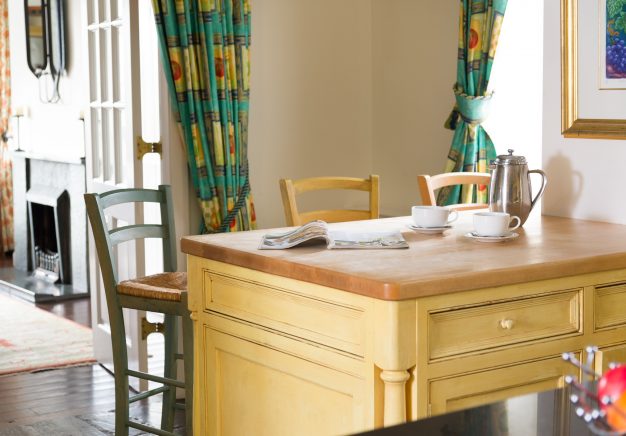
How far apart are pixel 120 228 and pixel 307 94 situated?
157 cm

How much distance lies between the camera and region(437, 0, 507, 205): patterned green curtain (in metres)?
3.94

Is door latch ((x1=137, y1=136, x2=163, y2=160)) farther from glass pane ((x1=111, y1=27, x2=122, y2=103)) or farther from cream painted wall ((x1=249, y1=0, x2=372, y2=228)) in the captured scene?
cream painted wall ((x1=249, y1=0, x2=372, y2=228))

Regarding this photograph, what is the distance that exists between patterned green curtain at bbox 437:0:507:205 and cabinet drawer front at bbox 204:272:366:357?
1.89 meters

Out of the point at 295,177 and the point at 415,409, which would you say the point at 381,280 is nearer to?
the point at 415,409

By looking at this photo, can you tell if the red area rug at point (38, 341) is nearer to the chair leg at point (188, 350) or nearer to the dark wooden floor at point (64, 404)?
the dark wooden floor at point (64, 404)

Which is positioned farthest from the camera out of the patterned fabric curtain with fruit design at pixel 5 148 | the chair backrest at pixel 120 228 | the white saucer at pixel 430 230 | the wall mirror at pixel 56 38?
the patterned fabric curtain with fruit design at pixel 5 148

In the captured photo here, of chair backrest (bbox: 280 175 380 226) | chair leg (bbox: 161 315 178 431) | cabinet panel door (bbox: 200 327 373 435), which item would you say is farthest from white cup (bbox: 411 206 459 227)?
chair leg (bbox: 161 315 178 431)

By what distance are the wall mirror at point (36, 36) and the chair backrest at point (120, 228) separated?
152 inches

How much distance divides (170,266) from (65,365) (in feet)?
4.83

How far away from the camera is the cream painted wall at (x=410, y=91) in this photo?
436 centimetres

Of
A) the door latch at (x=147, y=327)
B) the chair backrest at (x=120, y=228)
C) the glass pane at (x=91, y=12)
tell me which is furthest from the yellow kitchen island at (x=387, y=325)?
the glass pane at (x=91, y=12)

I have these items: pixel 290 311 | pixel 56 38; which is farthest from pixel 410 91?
pixel 56 38

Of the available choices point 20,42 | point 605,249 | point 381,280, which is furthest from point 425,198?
point 20,42

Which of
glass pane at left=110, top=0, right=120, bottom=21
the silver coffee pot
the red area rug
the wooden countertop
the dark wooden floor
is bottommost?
the dark wooden floor
